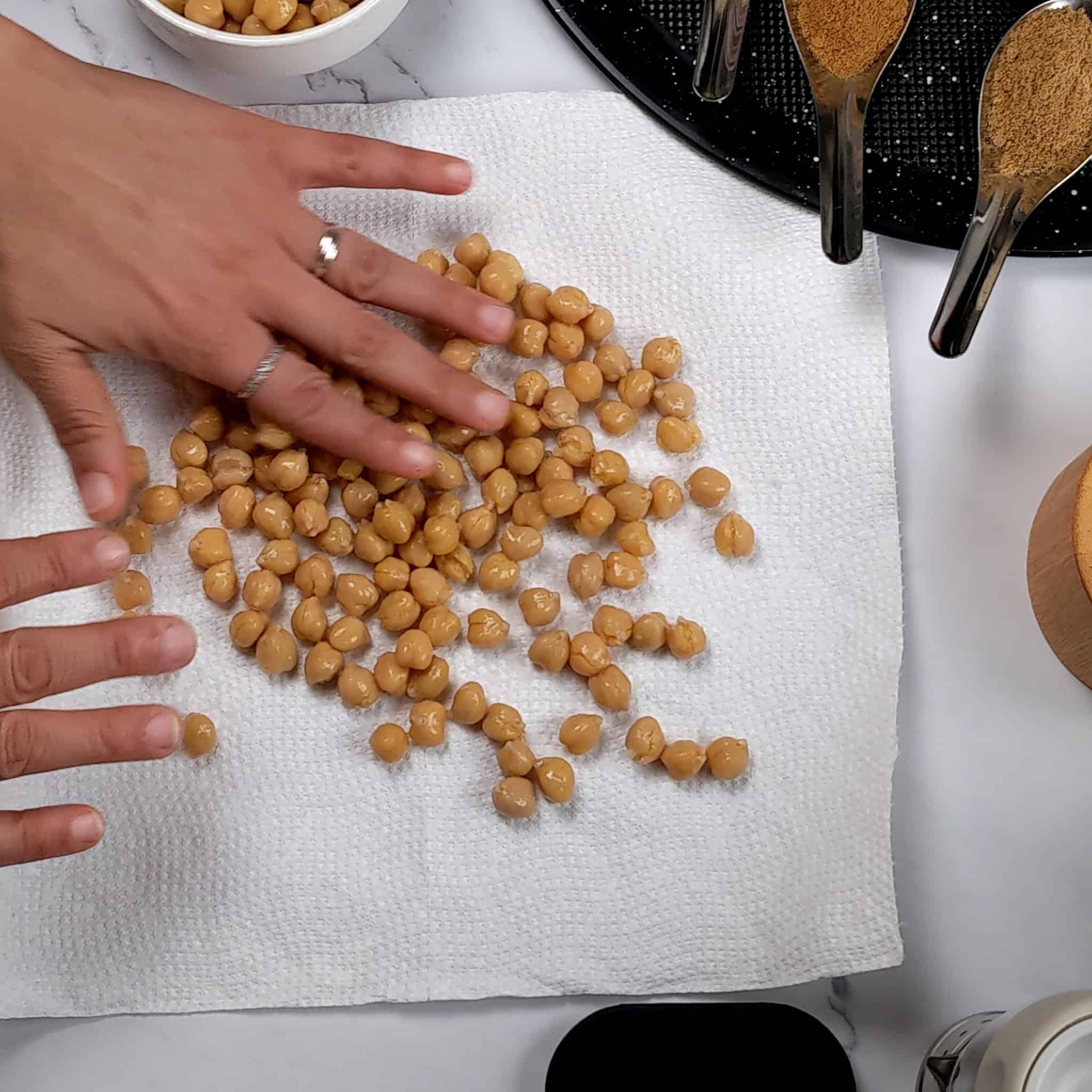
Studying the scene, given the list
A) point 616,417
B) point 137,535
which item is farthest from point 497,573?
point 137,535

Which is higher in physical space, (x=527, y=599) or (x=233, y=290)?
(x=233, y=290)

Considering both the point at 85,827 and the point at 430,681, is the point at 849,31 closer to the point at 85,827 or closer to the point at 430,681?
the point at 430,681

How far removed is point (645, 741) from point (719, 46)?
0.45 metres

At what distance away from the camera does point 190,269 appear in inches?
28.0

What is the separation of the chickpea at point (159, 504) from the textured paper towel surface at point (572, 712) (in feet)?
0.07

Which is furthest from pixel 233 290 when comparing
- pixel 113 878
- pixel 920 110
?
pixel 920 110

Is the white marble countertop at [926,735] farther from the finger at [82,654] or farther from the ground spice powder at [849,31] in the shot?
the finger at [82,654]

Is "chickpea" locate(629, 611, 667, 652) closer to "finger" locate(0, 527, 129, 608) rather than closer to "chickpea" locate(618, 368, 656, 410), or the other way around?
"chickpea" locate(618, 368, 656, 410)

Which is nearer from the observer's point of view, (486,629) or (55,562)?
(55,562)

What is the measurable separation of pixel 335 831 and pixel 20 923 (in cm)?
20

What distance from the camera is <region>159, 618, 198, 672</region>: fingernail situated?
652 mm

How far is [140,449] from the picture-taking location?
2.57 feet

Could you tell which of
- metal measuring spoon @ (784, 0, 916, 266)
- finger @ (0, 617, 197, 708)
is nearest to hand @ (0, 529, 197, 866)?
finger @ (0, 617, 197, 708)

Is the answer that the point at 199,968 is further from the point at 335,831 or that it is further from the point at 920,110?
the point at 920,110
